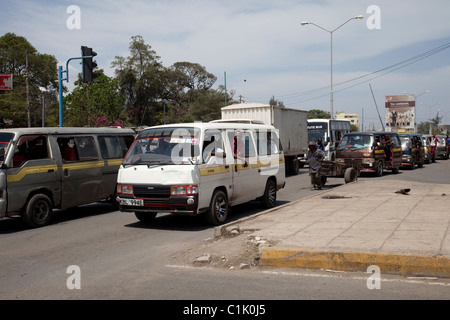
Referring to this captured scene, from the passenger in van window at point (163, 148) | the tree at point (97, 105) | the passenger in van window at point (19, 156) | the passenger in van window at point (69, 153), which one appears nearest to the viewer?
the passenger in van window at point (163, 148)

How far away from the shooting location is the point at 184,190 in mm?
8641

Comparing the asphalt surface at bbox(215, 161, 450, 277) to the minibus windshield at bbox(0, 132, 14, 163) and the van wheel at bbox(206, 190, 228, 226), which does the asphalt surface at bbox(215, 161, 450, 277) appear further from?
the minibus windshield at bbox(0, 132, 14, 163)

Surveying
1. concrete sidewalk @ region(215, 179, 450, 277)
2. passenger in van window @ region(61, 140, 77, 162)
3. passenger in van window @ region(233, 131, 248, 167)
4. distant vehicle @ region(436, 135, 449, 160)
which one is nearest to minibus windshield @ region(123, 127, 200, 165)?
passenger in van window @ region(233, 131, 248, 167)

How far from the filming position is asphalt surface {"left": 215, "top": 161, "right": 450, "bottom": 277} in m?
5.70

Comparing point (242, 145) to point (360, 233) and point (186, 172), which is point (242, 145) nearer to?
point (186, 172)

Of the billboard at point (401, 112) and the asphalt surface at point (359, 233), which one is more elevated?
the billboard at point (401, 112)

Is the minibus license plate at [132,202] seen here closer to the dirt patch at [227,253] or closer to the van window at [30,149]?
the dirt patch at [227,253]

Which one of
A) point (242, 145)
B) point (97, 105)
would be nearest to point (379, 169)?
point (242, 145)

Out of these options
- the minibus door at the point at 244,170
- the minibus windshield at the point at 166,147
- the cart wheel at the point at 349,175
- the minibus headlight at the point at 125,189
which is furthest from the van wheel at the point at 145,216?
the cart wheel at the point at 349,175

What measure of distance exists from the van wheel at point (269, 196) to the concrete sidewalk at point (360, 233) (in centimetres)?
86

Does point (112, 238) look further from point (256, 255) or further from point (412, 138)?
point (412, 138)

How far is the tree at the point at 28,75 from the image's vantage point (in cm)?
5150

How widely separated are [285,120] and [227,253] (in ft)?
52.1
